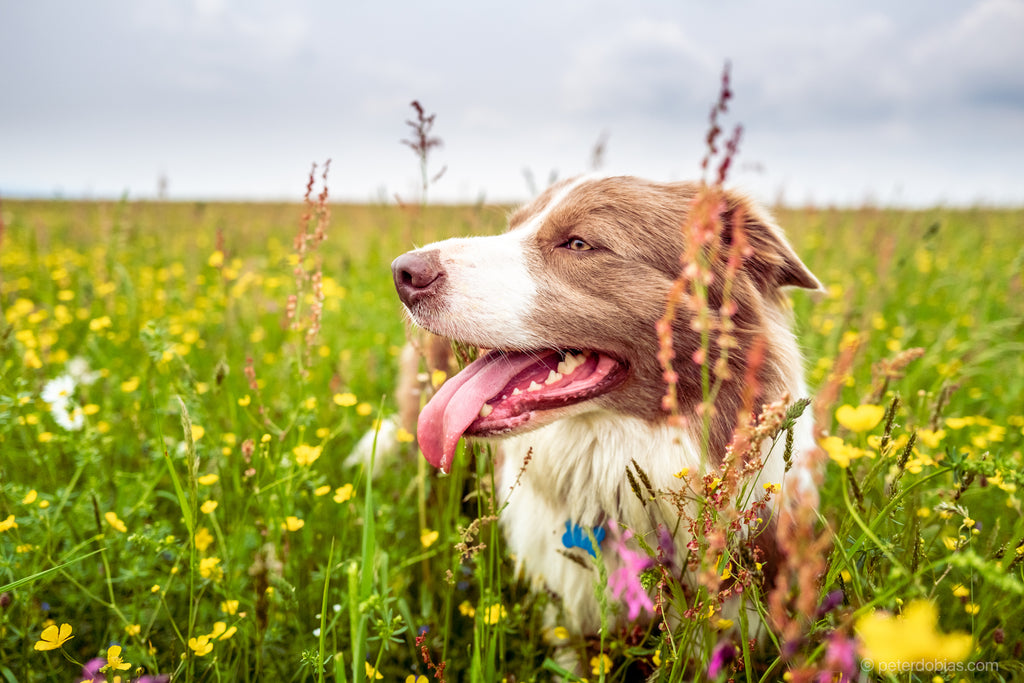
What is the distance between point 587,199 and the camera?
229 cm

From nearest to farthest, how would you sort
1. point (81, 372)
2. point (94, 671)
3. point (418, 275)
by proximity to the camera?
point (94, 671) → point (418, 275) → point (81, 372)

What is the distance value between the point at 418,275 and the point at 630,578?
4.14 ft

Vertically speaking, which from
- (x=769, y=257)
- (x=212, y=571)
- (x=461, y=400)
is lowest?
(x=212, y=571)

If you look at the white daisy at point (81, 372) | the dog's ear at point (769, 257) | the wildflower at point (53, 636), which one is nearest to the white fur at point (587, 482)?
the dog's ear at point (769, 257)

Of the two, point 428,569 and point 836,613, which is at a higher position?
point 836,613

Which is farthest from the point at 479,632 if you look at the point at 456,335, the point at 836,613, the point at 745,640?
the point at 456,335

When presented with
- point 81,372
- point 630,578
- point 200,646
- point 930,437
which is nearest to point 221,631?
point 200,646

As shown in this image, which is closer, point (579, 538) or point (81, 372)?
point (579, 538)

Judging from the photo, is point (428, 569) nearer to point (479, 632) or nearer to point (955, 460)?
point (479, 632)

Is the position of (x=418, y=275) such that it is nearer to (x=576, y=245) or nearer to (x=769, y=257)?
(x=576, y=245)

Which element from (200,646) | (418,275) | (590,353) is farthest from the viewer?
(590,353)

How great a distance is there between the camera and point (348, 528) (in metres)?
1.97

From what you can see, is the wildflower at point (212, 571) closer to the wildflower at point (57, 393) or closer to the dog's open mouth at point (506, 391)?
the dog's open mouth at point (506, 391)

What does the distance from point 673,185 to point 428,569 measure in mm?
1869
